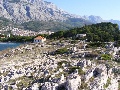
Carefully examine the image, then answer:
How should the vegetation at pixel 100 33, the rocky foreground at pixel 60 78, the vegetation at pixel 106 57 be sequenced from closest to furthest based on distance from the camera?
the rocky foreground at pixel 60 78, the vegetation at pixel 106 57, the vegetation at pixel 100 33

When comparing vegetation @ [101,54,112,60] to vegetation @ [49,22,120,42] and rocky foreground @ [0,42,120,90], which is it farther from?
vegetation @ [49,22,120,42]

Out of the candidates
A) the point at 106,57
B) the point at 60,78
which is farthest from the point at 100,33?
the point at 60,78

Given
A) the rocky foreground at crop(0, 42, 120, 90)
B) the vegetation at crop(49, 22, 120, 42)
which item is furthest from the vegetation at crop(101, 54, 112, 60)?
the vegetation at crop(49, 22, 120, 42)

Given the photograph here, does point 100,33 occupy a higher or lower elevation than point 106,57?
higher

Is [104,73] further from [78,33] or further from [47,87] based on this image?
[78,33]

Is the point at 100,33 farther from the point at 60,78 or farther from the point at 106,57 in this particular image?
the point at 60,78

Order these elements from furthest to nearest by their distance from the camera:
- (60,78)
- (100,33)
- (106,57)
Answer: (100,33) < (106,57) < (60,78)

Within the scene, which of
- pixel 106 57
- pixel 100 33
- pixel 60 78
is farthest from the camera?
pixel 100 33

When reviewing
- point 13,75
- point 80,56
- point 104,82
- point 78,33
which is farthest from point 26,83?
point 78,33

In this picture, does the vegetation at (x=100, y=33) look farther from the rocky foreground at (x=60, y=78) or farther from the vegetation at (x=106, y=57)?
the rocky foreground at (x=60, y=78)

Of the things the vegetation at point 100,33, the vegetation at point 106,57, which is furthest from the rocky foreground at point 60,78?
the vegetation at point 100,33

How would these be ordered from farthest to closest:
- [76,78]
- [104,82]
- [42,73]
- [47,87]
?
1. [42,73]
2. [104,82]
3. [76,78]
4. [47,87]
